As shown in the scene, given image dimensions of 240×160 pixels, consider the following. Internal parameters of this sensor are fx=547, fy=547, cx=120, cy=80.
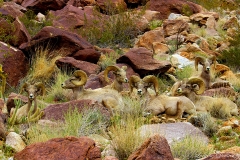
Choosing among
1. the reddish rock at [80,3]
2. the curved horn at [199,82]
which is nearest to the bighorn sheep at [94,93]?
the curved horn at [199,82]

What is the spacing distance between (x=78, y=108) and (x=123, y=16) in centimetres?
1164

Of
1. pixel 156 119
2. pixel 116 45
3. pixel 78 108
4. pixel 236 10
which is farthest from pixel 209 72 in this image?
pixel 236 10

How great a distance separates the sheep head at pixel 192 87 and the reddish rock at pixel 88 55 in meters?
5.32

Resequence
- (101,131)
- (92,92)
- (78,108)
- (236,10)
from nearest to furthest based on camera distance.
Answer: (101,131) < (78,108) < (92,92) < (236,10)

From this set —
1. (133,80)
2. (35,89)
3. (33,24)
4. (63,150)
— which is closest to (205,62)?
(133,80)

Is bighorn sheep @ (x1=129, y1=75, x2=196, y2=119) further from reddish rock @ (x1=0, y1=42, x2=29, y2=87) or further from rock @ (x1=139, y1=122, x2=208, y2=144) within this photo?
reddish rock @ (x1=0, y1=42, x2=29, y2=87)

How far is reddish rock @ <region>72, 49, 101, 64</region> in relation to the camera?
1735cm

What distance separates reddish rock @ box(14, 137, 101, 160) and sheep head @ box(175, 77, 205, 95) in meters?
5.98

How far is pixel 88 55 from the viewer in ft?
56.9

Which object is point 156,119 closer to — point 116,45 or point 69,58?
point 69,58

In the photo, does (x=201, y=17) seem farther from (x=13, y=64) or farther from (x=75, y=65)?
(x=13, y=64)

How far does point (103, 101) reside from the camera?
11.5 metres

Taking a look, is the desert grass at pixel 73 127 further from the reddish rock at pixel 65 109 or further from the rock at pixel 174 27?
the rock at pixel 174 27

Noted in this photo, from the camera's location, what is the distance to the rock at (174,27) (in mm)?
21219
